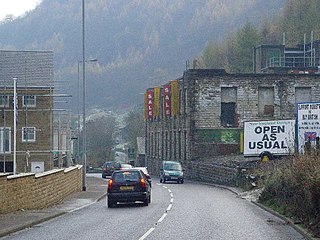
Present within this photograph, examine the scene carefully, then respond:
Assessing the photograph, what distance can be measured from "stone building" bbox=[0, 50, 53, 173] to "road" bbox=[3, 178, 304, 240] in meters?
25.1

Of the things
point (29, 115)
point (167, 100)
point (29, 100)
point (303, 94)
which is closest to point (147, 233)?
point (29, 115)

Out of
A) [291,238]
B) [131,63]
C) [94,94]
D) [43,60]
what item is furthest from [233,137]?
[131,63]

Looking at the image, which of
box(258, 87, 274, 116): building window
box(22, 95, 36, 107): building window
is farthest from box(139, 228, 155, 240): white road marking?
box(258, 87, 274, 116): building window

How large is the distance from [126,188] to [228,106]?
39241 mm

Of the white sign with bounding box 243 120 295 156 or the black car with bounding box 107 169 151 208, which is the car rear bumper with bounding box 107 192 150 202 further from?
the white sign with bounding box 243 120 295 156

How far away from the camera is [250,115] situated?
6644cm

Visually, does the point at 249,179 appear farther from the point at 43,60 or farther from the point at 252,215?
the point at 43,60

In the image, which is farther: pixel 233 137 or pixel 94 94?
pixel 94 94

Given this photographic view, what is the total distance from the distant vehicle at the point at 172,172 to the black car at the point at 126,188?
2723 centimetres

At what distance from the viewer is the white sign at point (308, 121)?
2814 cm

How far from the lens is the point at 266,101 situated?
66.8m

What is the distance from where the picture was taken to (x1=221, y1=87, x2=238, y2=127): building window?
217 feet

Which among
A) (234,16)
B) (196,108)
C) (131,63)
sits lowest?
(196,108)

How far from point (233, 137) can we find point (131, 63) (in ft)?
354
